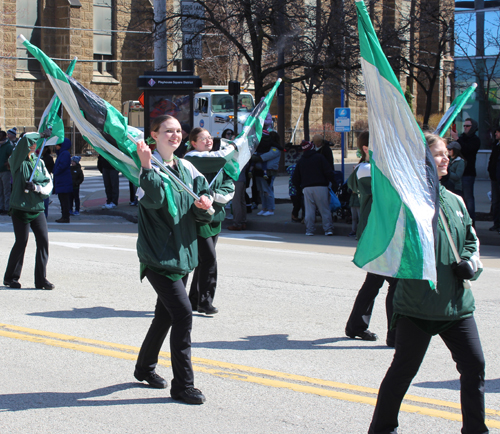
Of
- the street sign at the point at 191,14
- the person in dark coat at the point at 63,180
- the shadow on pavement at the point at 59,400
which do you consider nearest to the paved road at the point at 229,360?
the shadow on pavement at the point at 59,400

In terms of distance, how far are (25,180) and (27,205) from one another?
0.29 meters

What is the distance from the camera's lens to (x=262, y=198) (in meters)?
15.9

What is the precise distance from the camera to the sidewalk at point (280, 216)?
13.6 meters

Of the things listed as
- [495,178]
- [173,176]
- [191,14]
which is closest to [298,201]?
[495,178]

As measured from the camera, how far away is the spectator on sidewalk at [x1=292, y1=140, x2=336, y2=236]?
43.8ft

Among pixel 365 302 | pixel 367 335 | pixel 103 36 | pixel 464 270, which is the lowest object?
pixel 367 335

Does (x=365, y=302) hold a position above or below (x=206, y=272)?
below

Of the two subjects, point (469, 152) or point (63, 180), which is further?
point (63, 180)

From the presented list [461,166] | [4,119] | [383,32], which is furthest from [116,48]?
[461,166]

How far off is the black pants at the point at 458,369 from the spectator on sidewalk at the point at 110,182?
14.8 metres

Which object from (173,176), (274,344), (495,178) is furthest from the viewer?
(495,178)

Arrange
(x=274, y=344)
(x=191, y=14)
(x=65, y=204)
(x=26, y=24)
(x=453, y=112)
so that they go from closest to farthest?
1. (x=453, y=112)
2. (x=274, y=344)
3. (x=65, y=204)
4. (x=191, y=14)
5. (x=26, y=24)

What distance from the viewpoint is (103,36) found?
39.2m

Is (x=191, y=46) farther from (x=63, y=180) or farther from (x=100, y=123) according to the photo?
(x=100, y=123)
